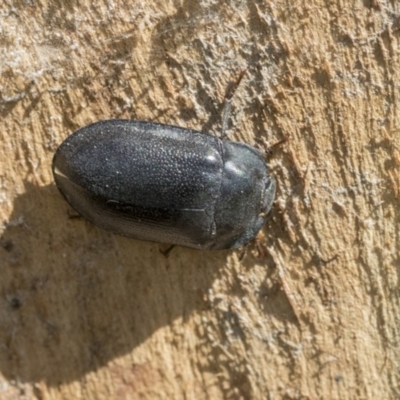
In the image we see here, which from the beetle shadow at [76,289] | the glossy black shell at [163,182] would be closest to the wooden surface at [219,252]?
the beetle shadow at [76,289]

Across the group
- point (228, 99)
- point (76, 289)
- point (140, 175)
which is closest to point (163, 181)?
point (140, 175)

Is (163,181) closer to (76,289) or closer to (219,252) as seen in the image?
(219,252)

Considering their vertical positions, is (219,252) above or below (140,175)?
below

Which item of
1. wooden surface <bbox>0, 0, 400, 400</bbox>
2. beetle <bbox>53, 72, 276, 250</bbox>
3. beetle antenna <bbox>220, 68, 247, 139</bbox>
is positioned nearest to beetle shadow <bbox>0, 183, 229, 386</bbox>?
wooden surface <bbox>0, 0, 400, 400</bbox>

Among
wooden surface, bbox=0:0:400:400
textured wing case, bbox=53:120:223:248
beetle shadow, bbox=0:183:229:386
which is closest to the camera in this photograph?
textured wing case, bbox=53:120:223:248

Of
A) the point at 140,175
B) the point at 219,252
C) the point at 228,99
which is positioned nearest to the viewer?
the point at 140,175

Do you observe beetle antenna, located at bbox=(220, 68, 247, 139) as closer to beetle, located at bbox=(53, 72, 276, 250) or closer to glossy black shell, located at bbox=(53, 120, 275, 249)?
beetle, located at bbox=(53, 72, 276, 250)

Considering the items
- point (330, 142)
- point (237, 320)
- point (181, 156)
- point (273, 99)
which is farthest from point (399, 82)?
point (237, 320)
